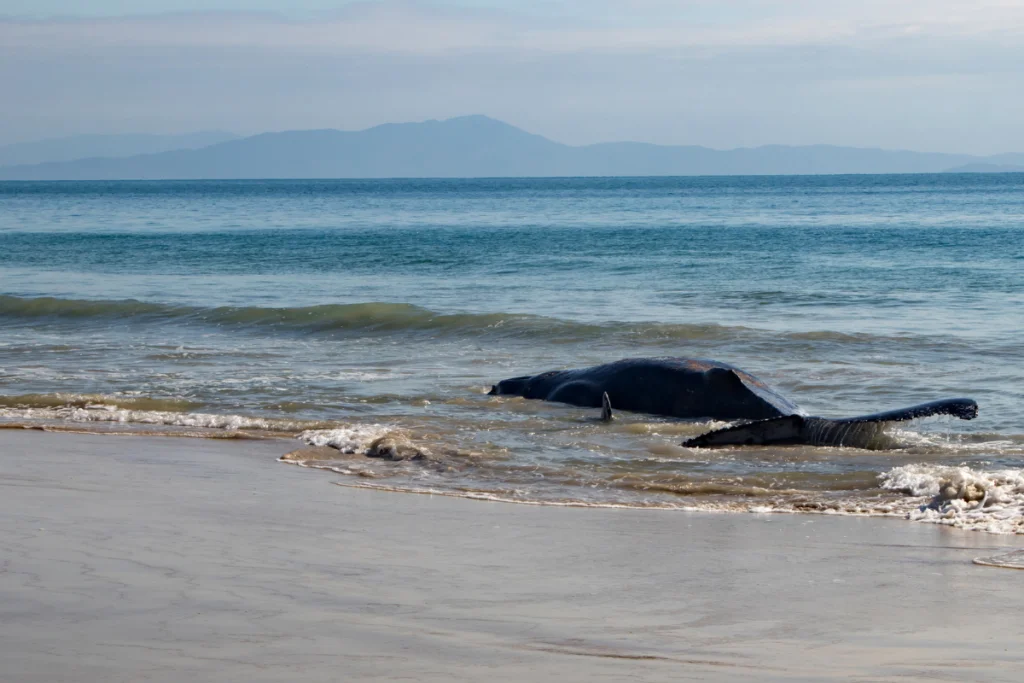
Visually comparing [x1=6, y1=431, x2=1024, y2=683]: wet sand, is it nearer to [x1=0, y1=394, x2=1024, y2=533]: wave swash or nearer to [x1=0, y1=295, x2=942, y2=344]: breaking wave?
[x1=0, y1=394, x2=1024, y2=533]: wave swash

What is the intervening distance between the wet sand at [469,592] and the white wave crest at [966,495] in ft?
0.85

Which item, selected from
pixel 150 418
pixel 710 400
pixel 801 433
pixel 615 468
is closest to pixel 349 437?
pixel 615 468

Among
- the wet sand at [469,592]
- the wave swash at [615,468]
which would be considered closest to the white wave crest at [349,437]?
the wave swash at [615,468]

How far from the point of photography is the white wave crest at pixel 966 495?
7082 millimetres

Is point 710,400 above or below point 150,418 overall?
above

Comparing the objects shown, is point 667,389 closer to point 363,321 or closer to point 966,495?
point 966,495

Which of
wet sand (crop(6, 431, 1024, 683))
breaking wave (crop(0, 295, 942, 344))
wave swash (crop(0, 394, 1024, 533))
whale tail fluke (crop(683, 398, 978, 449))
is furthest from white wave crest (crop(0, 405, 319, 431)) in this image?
breaking wave (crop(0, 295, 942, 344))

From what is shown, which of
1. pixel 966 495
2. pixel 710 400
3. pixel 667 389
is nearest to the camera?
pixel 966 495

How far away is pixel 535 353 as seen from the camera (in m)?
16.6

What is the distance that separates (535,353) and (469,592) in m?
11.3

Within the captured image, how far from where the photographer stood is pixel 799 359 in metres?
15.3

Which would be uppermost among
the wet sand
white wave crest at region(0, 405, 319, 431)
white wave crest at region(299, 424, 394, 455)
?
the wet sand

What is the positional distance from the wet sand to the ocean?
104 centimetres

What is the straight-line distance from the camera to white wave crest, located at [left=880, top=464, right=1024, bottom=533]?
23.2ft
